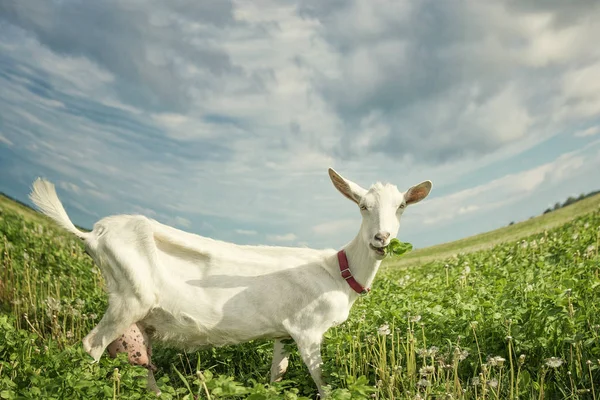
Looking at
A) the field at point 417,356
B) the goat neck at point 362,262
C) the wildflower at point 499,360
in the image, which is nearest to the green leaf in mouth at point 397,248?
the goat neck at point 362,262

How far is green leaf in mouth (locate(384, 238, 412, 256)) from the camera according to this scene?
5012 millimetres

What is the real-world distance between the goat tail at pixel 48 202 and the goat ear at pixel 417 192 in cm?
387

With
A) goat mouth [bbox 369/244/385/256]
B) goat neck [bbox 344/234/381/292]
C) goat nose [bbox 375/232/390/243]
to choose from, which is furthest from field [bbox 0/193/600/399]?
goat nose [bbox 375/232/390/243]

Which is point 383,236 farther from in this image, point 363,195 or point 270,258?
point 270,258

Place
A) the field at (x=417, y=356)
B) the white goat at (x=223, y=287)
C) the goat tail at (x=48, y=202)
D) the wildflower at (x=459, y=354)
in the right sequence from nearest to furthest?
1. the field at (x=417, y=356)
2. the wildflower at (x=459, y=354)
3. the white goat at (x=223, y=287)
4. the goat tail at (x=48, y=202)

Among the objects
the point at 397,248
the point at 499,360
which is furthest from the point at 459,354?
the point at 397,248

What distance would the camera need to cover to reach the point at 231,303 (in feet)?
18.4

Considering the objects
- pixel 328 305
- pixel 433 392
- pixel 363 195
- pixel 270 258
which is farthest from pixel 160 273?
pixel 433 392

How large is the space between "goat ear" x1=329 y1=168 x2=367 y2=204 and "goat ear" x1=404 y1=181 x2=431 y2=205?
46cm

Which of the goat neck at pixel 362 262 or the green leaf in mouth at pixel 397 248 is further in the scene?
the goat neck at pixel 362 262

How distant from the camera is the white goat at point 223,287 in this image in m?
5.50

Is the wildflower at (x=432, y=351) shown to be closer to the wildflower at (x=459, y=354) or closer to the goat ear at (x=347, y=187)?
the wildflower at (x=459, y=354)

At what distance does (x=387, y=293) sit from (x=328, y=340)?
7.96 ft

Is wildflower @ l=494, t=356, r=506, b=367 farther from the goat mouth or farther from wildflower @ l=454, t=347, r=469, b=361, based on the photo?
the goat mouth
